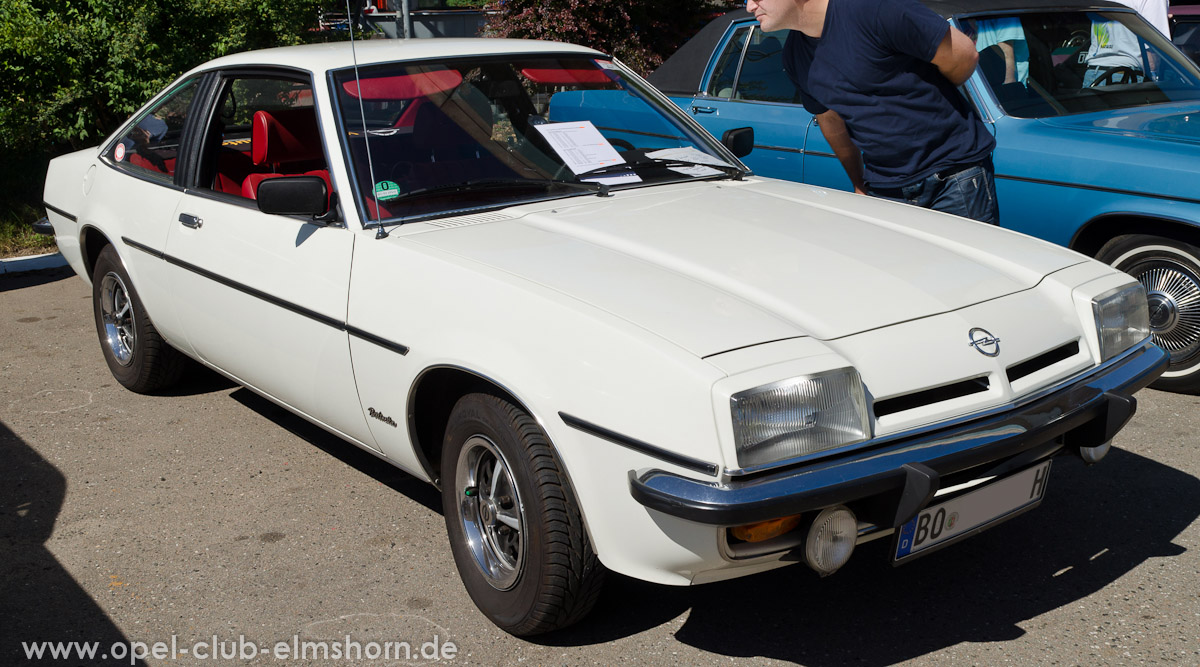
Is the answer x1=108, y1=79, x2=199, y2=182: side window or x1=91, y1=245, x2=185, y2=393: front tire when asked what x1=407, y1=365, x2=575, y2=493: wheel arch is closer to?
x1=108, y1=79, x2=199, y2=182: side window

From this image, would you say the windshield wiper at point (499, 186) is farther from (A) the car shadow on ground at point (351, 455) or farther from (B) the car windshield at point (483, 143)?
(A) the car shadow on ground at point (351, 455)

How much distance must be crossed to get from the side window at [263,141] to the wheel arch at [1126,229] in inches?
129

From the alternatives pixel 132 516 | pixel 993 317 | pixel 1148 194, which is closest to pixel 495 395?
pixel 993 317

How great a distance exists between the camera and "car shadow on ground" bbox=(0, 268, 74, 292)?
7.11 metres

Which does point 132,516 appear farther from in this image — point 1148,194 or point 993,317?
point 1148,194

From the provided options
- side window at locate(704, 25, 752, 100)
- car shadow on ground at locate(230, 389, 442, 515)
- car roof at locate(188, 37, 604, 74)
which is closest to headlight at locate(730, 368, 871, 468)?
car shadow on ground at locate(230, 389, 442, 515)

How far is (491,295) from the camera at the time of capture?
2.77 meters

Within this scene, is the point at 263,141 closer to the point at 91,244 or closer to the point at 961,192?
the point at 91,244

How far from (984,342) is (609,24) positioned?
376 inches

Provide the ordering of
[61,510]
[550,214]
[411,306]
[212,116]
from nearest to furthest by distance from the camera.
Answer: [411,306] < [550,214] < [61,510] < [212,116]

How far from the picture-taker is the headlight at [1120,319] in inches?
116

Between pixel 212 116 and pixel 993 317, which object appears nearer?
pixel 993 317

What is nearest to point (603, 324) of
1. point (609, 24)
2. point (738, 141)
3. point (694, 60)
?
point (738, 141)

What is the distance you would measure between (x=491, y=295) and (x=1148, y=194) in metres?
3.06
